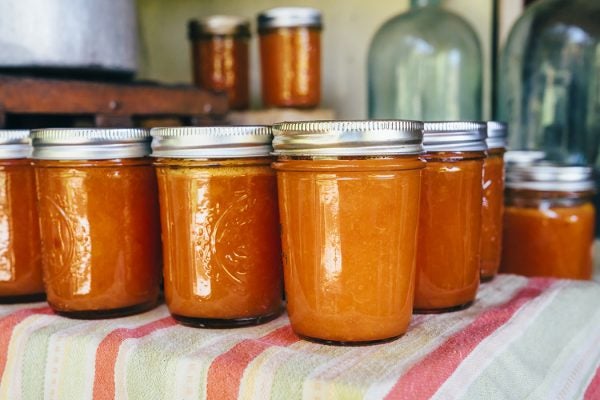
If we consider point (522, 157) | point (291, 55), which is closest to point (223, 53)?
point (291, 55)

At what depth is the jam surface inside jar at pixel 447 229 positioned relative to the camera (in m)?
0.65

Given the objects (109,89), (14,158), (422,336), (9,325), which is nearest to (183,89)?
(109,89)

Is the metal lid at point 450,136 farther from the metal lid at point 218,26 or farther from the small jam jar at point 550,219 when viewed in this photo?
the metal lid at point 218,26

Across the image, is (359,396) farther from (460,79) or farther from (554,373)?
(460,79)

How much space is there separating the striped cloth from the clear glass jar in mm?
514

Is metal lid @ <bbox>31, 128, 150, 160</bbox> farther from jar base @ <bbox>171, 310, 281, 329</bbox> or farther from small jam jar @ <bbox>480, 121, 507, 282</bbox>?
small jam jar @ <bbox>480, 121, 507, 282</bbox>

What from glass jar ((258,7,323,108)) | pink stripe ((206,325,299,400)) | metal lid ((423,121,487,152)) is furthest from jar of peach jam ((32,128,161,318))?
glass jar ((258,7,323,108))

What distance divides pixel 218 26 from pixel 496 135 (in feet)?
2.38

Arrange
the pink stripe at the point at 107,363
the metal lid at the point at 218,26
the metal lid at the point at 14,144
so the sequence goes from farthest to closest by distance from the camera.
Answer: the metal lid at the point at 218,26 < the metal lid at the point at 14,144 < the pink stripe at the point at 107,363

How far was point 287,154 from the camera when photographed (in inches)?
22.2

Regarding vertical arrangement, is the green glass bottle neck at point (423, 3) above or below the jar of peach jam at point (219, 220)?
above

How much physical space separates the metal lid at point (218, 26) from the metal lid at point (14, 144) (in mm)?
647

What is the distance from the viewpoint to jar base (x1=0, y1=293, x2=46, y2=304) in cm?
75

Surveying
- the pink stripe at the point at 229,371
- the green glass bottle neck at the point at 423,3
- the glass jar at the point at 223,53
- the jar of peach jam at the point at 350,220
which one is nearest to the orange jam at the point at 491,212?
the jar of peach jam at the point at 350,220
